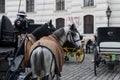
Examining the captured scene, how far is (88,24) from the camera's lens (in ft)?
107

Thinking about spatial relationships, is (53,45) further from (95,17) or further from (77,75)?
(95,17)

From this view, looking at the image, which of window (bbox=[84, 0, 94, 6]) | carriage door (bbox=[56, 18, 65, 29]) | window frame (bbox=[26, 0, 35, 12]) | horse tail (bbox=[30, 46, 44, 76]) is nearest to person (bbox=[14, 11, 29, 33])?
horse tail (bbox=[30, 46, 44, 76])

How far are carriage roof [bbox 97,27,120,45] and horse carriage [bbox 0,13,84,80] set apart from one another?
7336 millimetres

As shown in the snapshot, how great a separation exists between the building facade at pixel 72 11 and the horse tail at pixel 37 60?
76.7 feet

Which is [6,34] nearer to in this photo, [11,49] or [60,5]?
[11,49]

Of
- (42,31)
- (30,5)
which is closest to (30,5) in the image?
(30,5)

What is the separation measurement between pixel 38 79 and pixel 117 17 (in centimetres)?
2523

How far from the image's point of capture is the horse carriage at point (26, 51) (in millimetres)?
7328

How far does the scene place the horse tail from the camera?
284 inches

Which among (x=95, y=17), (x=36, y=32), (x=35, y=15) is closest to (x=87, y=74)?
(x=36, y=32)

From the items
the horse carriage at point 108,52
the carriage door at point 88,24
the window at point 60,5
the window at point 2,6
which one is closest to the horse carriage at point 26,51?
the horse carriage at point 108,52

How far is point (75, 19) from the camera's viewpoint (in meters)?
33.1

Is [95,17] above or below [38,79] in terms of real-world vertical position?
above

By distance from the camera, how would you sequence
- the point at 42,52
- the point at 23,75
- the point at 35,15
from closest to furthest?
1. the point at 42,52
2. the point at 23,75
3. the point at 35,15
